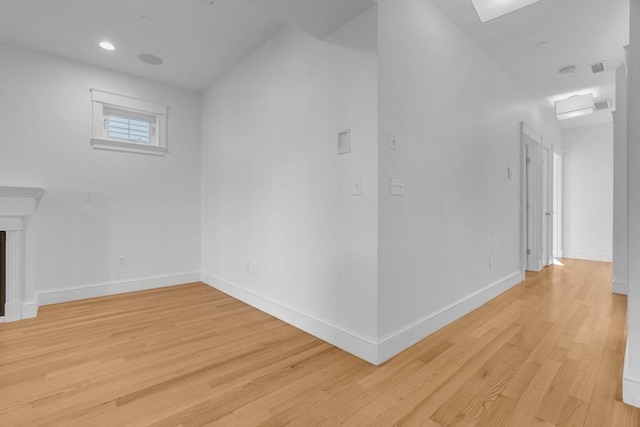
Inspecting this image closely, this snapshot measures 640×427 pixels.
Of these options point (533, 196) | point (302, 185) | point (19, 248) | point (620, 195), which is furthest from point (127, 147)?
point (620, 195)

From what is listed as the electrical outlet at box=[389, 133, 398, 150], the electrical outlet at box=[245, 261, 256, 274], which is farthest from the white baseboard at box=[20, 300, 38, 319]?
the electrical outlet at box=[389, 133, 398, 150]

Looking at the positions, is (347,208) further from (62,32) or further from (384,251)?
(62,32)

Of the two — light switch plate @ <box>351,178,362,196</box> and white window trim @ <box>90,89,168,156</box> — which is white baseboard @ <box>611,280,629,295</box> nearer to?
light switch plate @ <box>351,178,362,196</box>

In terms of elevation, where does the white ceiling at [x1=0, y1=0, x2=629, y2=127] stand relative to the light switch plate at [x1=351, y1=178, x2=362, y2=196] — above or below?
above

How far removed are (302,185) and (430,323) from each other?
1.57 metres

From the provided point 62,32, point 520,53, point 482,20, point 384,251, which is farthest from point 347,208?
point 62,32

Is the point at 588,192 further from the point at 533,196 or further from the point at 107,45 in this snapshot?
the point at 107,45

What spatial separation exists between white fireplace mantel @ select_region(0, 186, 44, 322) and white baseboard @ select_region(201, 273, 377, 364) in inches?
77.8

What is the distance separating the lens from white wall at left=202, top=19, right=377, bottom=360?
2111mm

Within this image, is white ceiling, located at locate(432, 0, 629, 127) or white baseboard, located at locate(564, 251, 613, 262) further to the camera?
white baseboard, located at locate(564, 251, 613, 262)

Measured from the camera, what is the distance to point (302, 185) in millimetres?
2602

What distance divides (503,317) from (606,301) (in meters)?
1.51

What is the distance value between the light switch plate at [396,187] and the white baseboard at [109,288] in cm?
342

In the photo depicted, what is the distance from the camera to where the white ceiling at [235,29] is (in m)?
2.50
